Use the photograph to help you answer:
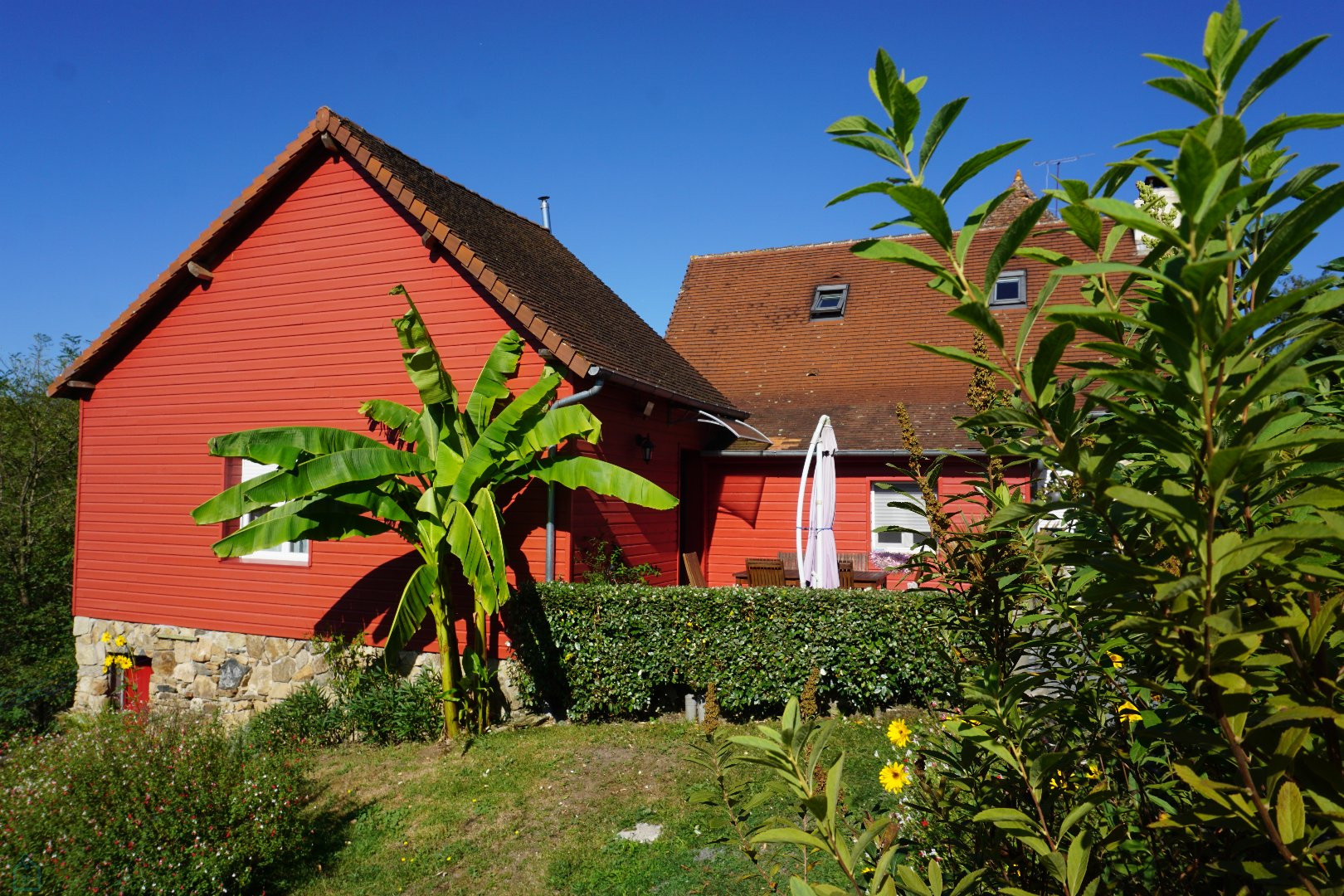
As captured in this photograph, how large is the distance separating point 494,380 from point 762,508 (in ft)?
22.7

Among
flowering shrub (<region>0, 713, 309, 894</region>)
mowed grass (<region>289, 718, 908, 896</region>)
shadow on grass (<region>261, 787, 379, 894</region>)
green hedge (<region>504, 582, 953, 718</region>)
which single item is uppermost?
green hedge (<region>504, 582, 953, 718</region>)

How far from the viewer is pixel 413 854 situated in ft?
19.9

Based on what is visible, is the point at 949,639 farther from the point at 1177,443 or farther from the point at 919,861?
the point at 1177,443

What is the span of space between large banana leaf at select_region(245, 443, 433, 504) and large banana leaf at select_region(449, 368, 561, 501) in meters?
0.79

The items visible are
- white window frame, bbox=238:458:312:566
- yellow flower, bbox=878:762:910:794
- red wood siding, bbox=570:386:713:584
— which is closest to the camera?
yellow flower, bbox=878:762:910:794

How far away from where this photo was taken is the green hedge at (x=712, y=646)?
27.3ft

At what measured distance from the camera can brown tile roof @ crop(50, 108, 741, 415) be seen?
9.80 meters

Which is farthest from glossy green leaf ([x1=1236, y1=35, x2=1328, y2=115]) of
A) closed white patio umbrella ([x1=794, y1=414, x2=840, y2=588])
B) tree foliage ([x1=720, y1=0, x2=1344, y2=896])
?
closed white patio umbrella ([x1=794, y1=414, x2=840, y2=588])

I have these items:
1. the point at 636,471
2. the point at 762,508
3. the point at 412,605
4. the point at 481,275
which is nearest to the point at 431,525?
the point at 412,605

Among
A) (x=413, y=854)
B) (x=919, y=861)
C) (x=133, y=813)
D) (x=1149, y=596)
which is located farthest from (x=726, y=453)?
(x=1149, y=596)

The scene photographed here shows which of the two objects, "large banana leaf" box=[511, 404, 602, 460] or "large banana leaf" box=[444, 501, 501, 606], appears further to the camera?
"large banana leaf" box=[511, 404, 602, 460]

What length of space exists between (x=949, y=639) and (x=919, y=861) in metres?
1.12

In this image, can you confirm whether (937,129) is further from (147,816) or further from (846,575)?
(846,575)

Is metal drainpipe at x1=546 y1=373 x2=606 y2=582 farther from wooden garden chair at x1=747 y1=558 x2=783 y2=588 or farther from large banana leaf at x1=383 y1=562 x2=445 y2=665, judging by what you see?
wooden garden chair at x1=747 y1=558 x2=783 y2=588
